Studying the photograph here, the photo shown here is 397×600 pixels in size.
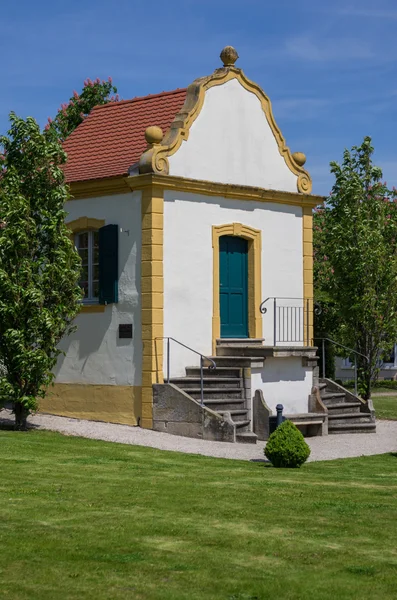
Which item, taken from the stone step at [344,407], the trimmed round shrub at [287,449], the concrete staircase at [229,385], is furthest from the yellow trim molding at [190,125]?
the trimmed round shrub at [287,449]

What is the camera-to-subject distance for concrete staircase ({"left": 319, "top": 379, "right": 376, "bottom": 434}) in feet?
72.3

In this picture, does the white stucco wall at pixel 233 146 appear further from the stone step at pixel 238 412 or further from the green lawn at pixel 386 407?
the green lawn at pixel 386 407

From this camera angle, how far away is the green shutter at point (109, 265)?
20.8m

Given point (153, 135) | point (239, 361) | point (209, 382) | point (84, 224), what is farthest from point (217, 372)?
point (153, 135)

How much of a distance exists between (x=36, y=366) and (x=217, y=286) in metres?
4.34

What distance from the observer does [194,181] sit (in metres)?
20.8

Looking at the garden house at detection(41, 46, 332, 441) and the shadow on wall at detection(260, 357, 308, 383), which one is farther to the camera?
the shadow on wall at detection(260, 357, 308, 383)

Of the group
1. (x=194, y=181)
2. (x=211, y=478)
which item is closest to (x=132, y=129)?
(x=194, y=181)

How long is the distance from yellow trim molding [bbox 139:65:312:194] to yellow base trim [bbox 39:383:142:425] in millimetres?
4274

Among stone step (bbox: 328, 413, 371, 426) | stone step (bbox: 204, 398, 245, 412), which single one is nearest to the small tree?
stone step (bbox: 204, 398, 245, 412)

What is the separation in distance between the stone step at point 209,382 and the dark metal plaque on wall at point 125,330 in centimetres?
119

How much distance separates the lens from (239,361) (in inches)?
813

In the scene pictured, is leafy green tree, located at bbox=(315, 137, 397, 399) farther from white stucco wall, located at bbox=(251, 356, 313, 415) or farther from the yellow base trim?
the yellow base trim

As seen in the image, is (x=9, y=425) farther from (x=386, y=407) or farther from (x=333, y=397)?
(x=386, y=407)
